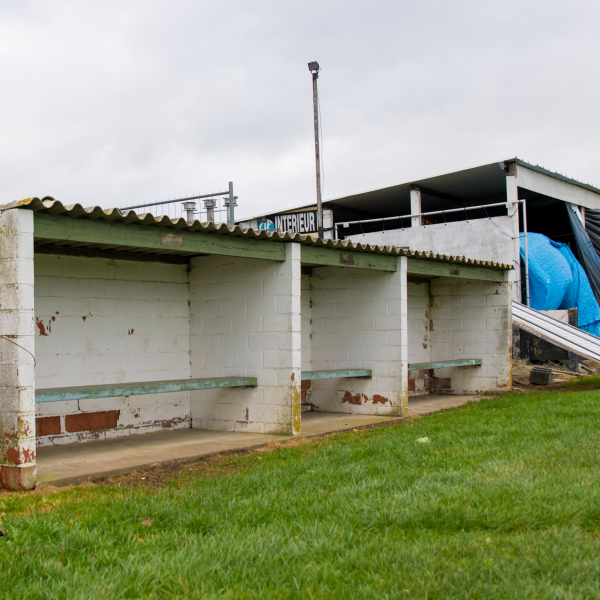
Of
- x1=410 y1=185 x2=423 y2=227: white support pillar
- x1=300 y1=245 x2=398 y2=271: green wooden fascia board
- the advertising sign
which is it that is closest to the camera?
x1=300 y1=245 x2=398 y2=271: green wooden fascia board

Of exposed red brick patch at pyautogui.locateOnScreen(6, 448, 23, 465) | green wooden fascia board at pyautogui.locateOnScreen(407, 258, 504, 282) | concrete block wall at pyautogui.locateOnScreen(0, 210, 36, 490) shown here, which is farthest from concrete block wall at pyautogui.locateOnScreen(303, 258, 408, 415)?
exposed red brick patch at pyautogui.locateOnScreen(6, 448, 23, 465)

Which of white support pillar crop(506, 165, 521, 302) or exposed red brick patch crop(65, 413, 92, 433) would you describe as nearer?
exposed red brick patch crop(65, 413, 92, 433)

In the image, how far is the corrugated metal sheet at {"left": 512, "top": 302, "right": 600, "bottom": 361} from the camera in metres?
12.9

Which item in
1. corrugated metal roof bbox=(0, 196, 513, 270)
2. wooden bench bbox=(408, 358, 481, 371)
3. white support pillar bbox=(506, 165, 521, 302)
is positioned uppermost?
white support pillar bbox=(506, 165, 521, 302)

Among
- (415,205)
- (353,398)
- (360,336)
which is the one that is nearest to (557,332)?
(360,336)

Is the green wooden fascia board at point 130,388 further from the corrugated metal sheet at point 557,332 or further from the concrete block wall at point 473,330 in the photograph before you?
the corrugated metal sheet at point 557,332

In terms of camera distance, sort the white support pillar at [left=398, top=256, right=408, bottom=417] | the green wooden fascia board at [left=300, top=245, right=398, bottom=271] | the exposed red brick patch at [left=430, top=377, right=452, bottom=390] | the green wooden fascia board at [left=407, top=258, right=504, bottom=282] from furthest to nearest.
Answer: the exposed red brick patch at [left=430, top=377, right=452, bottom=390], the green wooden fascia board at [left=407, top=258, right=504, bottom=282], the white support pillar at [left=398, top=256, right=408, bottom=417], the green wooden fascia board at [left=300, top=245, right=398, bottom=271]

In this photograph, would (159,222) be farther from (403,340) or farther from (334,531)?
(403,340)

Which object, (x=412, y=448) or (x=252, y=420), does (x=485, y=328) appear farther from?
(x=412, y=448)

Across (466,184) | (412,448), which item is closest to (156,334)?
(412,448)

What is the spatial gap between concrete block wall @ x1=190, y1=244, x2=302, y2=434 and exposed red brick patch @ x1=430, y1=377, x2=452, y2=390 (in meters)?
5.88

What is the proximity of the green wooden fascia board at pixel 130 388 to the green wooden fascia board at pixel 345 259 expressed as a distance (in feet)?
5.96

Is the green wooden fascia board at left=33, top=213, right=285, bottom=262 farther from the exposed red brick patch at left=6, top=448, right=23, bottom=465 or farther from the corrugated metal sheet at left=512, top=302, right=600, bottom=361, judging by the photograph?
the corrugated metal sheet at left=512, top=302, right=600, bottom=361

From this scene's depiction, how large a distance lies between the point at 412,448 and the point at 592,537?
2988 millimetres
